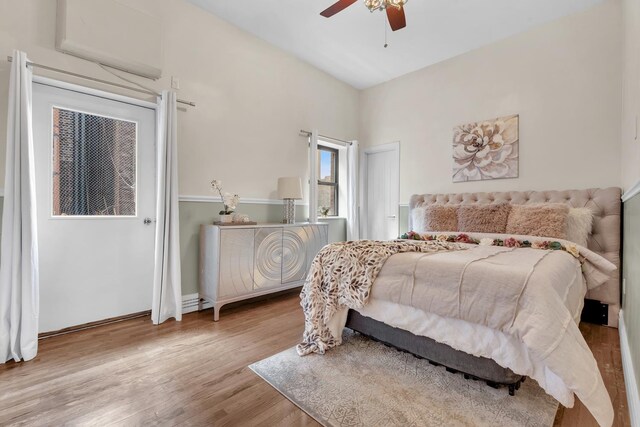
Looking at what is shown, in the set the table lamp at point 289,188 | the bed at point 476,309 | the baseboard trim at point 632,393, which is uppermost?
the table lamp at point 289,188

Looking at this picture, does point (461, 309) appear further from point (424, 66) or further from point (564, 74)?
point (424, 66)

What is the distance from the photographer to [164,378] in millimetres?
1837

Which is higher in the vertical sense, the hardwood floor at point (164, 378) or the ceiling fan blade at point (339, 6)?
the ceiling fan blade at point (339, 6)

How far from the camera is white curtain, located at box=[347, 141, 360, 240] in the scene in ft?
15.5

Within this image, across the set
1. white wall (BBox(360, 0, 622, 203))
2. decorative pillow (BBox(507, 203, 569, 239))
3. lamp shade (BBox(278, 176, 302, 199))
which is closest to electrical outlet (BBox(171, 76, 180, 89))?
lamp shade (BBox(278, 176, 302, 199))

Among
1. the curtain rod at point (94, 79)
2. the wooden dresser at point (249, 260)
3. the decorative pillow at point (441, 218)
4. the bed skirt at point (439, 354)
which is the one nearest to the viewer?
the bed skirt at point (439, 354)

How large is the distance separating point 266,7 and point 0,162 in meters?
2.62

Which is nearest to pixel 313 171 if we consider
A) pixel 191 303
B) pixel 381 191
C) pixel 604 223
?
pixel 381 191

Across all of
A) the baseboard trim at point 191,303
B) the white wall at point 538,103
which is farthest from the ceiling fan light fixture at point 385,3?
the baseboard trim at point 191,303

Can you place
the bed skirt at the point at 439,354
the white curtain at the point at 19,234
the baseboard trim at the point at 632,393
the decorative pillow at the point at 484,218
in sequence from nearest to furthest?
the baseboard trim at the point at 632,393, the bed skirt at the point at 439,354, the white curtain at the point at 19,234, the decorative pillow at the point at 484,218

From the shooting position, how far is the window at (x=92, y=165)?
97.3 inches

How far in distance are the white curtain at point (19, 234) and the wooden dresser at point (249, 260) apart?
49.1 inches

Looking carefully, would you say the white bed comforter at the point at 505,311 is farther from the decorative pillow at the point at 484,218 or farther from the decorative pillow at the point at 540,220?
the decorative pillow at the point at 484,218

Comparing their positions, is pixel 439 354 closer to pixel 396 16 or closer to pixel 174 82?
pixel 396 16
